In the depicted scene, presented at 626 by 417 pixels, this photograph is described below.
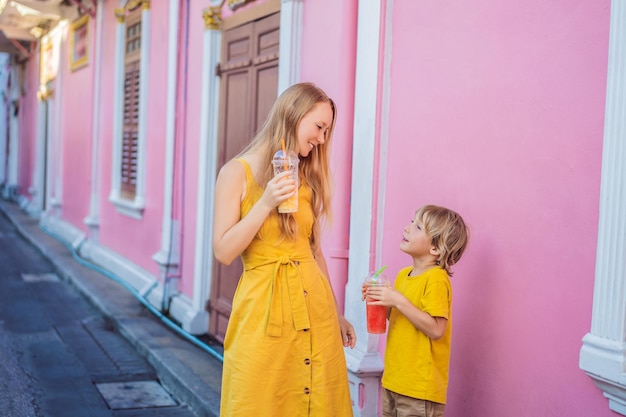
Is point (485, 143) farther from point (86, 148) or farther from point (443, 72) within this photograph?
point (86, 148)

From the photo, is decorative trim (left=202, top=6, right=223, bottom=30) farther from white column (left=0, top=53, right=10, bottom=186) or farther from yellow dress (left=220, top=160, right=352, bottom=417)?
white column (left=0, top=53, right=10, bottom=186)

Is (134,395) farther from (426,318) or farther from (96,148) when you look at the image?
(96,148)

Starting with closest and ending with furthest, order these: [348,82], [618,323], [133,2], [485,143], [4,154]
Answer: [618,323] → [485,143] → [348,82] → [133,2] → [4,154]

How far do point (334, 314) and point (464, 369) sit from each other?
86 cm

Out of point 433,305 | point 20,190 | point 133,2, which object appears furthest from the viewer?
point 20,190

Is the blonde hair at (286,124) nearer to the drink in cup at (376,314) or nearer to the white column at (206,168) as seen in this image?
the drink in cup at (376,314)

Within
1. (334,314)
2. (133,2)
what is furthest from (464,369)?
(133,2)

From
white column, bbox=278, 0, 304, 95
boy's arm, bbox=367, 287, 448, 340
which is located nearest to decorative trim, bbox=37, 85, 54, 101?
white column, bbox=278, 0, 304, 95

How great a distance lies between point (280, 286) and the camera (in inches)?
103

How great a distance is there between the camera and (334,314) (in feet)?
9.01

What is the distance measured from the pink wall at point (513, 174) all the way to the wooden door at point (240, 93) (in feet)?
5.97

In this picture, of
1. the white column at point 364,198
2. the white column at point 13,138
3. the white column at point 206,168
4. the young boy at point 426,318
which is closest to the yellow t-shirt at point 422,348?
the young boy at point 426,318

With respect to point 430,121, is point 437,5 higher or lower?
higher

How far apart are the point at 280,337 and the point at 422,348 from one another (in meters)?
0.64
